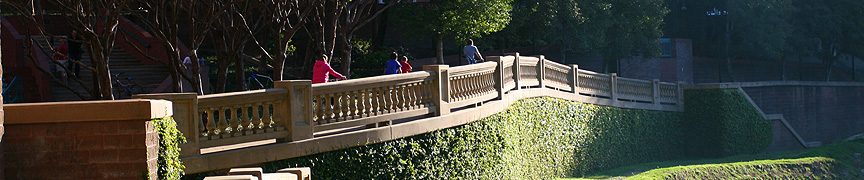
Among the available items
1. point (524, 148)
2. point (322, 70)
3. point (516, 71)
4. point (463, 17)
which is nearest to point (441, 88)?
point (322, 70)

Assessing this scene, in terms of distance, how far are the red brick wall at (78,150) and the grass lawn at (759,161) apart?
15.5 metres

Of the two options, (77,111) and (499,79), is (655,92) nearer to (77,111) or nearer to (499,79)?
(499,79)

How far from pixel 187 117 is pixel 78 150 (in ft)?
10.2

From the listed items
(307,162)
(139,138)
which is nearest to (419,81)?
(307,162)

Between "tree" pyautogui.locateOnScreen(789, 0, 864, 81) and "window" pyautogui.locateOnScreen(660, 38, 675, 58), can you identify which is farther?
"tree" pyautogui.locateOnScreen(789, 0, 864, 81)

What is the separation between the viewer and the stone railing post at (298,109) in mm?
11641

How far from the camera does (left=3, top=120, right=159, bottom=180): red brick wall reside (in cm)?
714

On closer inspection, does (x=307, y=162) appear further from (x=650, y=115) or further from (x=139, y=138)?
(x=650, y=115)

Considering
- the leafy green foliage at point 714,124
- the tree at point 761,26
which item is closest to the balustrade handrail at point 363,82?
the leafy green foliage at point 714,124

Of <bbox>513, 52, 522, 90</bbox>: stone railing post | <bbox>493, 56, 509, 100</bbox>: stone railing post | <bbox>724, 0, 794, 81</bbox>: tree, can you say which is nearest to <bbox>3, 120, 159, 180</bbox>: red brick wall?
<bbox>493, 56, 509, 100</bbox>: stone railing post

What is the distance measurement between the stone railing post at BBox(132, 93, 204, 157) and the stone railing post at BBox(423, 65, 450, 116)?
5008 mm

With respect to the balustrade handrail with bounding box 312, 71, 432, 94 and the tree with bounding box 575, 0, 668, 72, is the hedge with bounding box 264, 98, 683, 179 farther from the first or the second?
the tree with bounding box 575, 0, 668, 72

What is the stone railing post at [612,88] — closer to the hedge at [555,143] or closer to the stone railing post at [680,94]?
the hedge at [555,143]

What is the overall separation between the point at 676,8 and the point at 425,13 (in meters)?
22.6
